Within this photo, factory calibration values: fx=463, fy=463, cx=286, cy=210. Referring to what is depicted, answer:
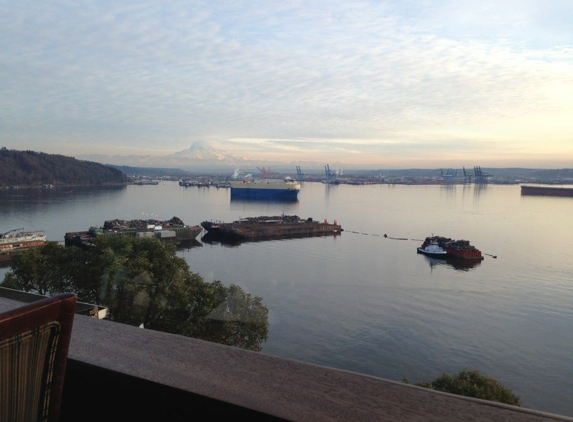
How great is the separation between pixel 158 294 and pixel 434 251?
20.1ft

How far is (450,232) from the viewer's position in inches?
394

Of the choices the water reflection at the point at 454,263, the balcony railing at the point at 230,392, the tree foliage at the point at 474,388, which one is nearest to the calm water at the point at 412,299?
the water reflection at the point at 454,263

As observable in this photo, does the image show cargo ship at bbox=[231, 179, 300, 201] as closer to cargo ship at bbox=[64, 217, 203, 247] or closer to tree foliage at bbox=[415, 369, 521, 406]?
cargo ship at bbox=[64, 217, 203, 247]

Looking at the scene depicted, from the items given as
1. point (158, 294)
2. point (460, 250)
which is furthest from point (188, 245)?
point (158, 294)

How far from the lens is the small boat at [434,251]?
760cm

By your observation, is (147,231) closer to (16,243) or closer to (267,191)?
(16,243)

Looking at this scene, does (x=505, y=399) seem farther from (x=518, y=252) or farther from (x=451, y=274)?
(x=518, y=252)

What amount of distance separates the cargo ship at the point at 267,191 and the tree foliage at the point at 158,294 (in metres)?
16.3

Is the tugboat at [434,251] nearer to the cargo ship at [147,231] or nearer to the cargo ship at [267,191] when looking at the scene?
the cargo ship at [147,231]

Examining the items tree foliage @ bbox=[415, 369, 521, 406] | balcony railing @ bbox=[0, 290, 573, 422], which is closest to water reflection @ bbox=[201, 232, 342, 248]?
tree foliage @ bbox=[415, 369, 521, 406]

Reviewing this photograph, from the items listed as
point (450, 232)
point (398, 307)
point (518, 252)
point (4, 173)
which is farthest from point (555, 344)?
point (4, 173)

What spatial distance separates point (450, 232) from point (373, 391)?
405 inches

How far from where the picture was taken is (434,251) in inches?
302

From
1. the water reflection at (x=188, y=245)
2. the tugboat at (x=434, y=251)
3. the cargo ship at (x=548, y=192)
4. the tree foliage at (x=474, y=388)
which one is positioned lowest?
the water reflection at (x=188, y=245)
